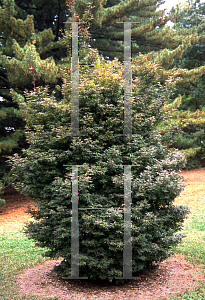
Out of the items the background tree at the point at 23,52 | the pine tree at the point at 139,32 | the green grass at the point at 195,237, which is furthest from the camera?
the pine tree at the point at 139,32

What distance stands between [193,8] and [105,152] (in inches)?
687

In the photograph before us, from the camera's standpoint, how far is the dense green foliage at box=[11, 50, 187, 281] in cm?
360

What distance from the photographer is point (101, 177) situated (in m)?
3.77

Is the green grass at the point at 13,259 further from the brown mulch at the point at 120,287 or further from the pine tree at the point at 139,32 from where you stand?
the pine tree at the point at 139,32

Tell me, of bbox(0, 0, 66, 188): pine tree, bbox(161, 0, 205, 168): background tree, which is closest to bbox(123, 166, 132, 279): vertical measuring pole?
bbox(0, 0, 66, 188): pine tree

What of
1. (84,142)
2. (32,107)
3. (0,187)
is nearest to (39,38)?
(0,187)

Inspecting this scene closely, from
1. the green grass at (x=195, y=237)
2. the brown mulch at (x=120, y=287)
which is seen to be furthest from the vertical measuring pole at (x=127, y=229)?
the green grass at (x=195, y=237)

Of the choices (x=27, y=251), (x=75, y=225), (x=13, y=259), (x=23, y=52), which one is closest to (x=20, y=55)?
Answer: (x=23, y=52)

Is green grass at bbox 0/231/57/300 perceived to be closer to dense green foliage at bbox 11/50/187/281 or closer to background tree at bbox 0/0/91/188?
dense green foliage at bbox 11/50/187/281

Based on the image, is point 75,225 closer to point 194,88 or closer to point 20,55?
point 20,55

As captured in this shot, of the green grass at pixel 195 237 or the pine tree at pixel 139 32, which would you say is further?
the pine tree at pixel 139 32

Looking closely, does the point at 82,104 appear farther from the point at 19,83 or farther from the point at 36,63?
the point at 19,83

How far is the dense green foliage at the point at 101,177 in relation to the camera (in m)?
3.60

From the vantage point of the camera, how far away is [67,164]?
3.93 meters
